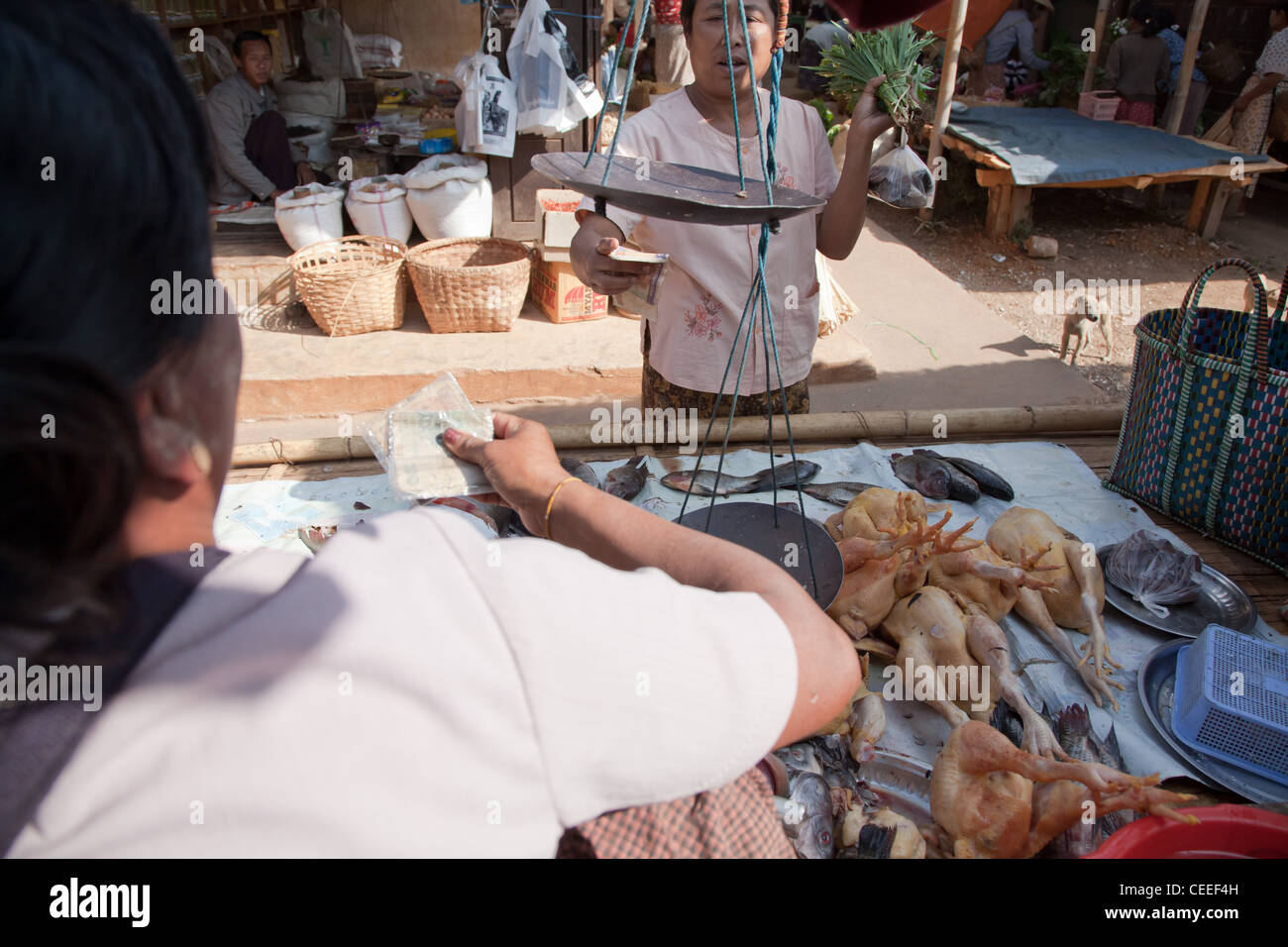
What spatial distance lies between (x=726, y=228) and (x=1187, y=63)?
352 inches

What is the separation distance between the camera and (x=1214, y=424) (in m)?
2.21

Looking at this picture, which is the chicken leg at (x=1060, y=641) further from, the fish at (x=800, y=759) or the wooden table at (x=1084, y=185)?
the wooden table at (x=1084, y=185)

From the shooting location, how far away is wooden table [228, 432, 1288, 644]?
2.11m

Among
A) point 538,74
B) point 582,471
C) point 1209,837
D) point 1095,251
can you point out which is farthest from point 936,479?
point 1095,251

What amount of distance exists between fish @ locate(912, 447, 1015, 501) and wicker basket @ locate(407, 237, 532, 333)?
3.44m

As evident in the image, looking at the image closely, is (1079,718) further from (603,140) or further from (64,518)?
(603,140)

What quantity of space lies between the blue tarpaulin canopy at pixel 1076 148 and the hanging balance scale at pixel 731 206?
699cm

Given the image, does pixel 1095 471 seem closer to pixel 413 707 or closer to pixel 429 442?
pixel 429 442

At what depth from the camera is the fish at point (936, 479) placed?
2381mm

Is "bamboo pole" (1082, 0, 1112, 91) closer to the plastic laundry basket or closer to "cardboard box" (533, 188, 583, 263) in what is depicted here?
"cardboard box" (533, 188, 583, 263)

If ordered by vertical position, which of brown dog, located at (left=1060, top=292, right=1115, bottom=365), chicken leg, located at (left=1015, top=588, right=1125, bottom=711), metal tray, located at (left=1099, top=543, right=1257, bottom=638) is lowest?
brown dog, located at (left=1060, top=292, right=1115, bottom=365)

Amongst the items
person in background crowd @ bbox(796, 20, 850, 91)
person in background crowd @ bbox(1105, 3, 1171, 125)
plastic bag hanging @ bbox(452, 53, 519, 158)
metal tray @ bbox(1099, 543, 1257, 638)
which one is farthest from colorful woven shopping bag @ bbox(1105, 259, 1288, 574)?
person in background crowd @ bbox(1105, 3, 1171, 125)

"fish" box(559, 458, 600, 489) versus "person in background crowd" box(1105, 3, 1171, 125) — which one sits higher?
"person in background crowd" box(1105, 3, 1171, 125)
